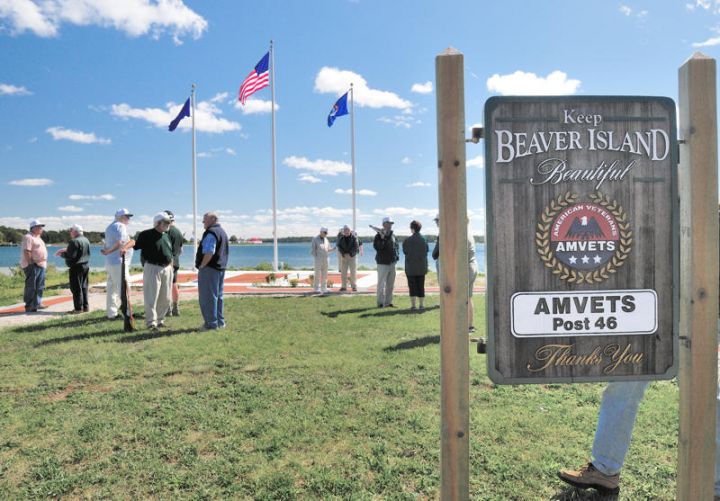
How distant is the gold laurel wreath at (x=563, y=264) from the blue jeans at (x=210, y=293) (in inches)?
256

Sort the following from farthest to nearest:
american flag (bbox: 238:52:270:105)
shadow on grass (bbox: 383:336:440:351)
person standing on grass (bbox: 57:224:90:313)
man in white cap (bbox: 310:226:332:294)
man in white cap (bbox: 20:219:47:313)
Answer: american flag (bbox: 238:52:270:105) < man in white cap (bbox: 310:226:332:294) < man in white cap (bbox: 20:219:47:313) < person standing on grass (bbox: 57:224:90:313) < shadow on grass (bbox: 383:336:440:351)

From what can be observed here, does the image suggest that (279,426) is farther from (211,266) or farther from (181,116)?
(181,116)

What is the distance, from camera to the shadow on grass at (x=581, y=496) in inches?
114

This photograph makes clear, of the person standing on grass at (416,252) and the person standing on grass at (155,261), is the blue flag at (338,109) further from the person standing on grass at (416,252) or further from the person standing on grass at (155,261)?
the person standing on grass at (155,261)

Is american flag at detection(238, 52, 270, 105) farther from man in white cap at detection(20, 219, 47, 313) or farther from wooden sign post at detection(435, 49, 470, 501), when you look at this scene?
wooden sign post at detection(435, 49, 470, 501)

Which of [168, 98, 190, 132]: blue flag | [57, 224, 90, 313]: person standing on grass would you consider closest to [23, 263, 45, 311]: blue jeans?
[57, 224, 90, 313]: person standing on grass

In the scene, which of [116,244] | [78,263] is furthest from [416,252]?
[78,263]

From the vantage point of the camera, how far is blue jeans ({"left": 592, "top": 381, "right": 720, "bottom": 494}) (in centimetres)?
280

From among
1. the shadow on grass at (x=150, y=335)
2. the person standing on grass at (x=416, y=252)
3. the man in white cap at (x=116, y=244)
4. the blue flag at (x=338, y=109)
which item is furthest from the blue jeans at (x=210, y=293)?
the blue flag at (x=338, y=109)

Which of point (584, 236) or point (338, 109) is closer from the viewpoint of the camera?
point (584, 236)

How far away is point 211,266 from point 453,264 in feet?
20.8

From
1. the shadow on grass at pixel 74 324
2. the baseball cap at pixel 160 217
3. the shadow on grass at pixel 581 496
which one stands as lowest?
the shadow on grass at pixel 581 496

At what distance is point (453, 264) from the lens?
7.85 feet

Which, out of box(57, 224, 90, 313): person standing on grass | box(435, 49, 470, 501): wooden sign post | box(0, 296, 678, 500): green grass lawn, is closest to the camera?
box(435, 49, 470, 501): wooden sign post
